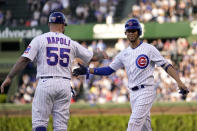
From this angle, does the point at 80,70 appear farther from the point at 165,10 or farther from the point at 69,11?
the point at 69,11

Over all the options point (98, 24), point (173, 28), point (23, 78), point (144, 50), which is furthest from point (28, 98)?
point (144, 50)

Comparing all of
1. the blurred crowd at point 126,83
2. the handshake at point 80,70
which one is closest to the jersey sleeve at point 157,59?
the handshake at point 80,70

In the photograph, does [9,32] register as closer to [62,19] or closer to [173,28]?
[173,28]

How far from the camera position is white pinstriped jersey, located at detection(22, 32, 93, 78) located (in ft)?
26.2

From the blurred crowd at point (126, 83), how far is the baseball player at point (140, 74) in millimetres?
10627

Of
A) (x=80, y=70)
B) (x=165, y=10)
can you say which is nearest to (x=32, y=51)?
(x=80, y=70)

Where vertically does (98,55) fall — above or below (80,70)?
above

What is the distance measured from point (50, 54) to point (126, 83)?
1316 cm

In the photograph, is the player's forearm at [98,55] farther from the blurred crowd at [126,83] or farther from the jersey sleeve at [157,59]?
the blurred crowd at [126,83]

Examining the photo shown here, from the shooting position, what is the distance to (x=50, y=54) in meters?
7.98

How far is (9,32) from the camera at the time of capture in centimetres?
2714

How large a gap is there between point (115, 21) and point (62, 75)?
58.8 feet

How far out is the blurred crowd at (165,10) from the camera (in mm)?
23781

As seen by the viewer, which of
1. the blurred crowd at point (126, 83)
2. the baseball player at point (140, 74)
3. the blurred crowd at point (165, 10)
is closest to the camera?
the baseball player at point (140, 74)
